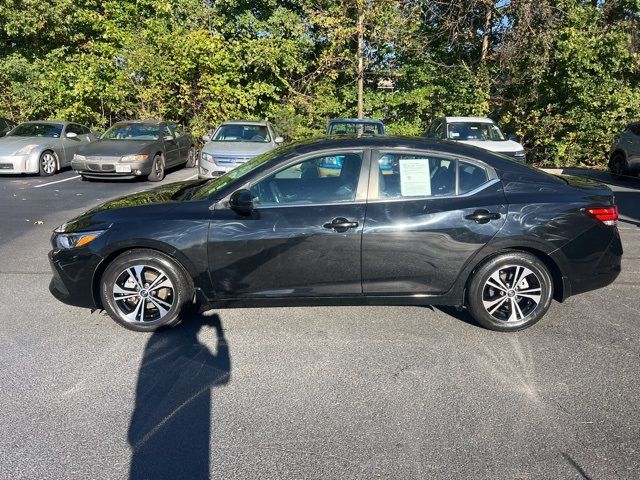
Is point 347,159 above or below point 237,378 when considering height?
above

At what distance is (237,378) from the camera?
11.7ft

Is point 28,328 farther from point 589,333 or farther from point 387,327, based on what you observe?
point 589,333

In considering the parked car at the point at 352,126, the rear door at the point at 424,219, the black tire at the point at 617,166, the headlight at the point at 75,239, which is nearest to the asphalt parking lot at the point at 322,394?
the rear door at the point at 424,219

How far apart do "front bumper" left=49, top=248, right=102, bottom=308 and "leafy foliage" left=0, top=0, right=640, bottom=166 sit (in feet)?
45.7

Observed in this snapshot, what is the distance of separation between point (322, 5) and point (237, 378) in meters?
17.1

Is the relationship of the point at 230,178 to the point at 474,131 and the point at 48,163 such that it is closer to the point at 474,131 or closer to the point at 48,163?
the point at 474,131

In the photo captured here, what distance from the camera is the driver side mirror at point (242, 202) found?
4035mm

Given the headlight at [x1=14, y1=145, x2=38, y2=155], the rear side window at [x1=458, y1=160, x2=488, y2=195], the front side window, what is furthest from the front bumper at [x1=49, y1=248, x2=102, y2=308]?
the headlight at [x1=14, y1=145, x2=38, y2=155]

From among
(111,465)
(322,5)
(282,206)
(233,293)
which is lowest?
(111,465)

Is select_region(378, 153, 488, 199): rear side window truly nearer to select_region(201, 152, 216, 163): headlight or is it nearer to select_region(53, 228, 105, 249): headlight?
select_region(53, 228, 105, 249): headlight

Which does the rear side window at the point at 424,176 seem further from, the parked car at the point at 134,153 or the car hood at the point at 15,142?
the car hood at the point at 15,142

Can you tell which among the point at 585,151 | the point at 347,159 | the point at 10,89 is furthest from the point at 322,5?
the point at 347,159

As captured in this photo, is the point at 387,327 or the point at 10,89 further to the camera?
the point at 10,89

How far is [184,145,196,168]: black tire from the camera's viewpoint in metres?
15.2
